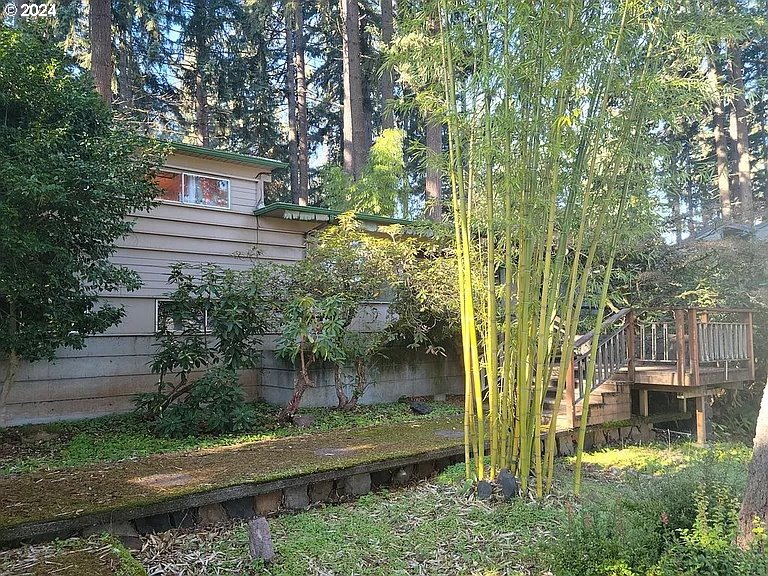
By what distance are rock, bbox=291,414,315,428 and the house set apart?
72 centimetres

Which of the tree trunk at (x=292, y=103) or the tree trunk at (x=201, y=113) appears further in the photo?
the tree trunk at (x=292, y=103)

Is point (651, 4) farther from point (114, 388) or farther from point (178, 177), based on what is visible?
point (114, 388)

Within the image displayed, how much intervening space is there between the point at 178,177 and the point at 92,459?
150 inches

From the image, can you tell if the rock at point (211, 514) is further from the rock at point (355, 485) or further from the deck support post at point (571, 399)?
the deck support post at point (571, 399)

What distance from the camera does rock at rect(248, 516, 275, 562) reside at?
290 cm

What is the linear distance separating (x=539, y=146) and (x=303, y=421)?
12.6 ft

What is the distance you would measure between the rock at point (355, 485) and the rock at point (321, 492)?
3.7 inches

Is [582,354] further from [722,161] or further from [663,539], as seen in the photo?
[722,161]

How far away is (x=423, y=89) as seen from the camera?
4.45 metres

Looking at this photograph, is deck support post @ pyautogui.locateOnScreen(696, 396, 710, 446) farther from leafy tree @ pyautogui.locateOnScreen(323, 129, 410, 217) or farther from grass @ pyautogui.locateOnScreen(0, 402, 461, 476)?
leafy tree @ pyautogui.locateOnScreen(323, 129, 410, 217)

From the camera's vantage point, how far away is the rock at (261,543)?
290 cm

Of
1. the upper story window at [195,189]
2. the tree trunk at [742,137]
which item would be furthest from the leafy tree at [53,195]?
the tree trunk at [742,137]

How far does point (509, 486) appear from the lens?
3732mm

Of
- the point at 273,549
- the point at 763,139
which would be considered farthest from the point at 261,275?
the point at 763,139
